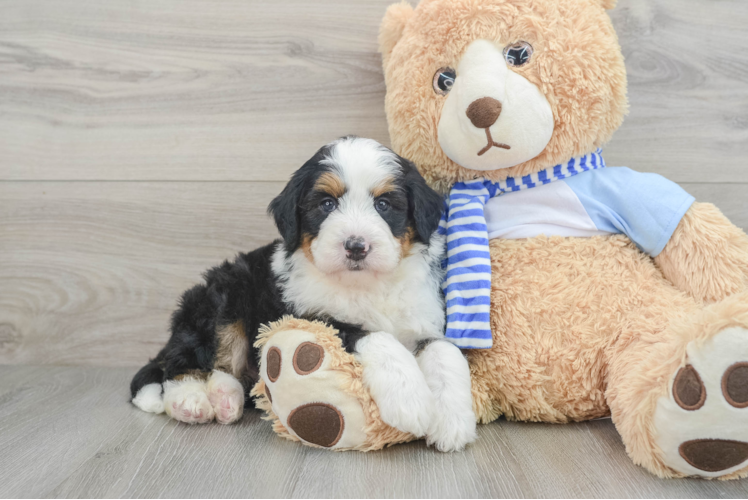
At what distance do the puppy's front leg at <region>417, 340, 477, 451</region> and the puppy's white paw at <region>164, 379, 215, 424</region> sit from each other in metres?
0.70

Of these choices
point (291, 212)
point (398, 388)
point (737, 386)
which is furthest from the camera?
point (291, 212)

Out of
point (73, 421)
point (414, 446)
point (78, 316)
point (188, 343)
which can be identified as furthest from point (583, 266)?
point (78, 316)

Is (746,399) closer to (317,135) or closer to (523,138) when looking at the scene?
(523,138)

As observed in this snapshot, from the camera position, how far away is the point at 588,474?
1.37m

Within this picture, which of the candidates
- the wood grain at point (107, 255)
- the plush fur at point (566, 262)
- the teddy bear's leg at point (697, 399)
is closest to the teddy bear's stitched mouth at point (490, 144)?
the plush fur at point (566, 262)

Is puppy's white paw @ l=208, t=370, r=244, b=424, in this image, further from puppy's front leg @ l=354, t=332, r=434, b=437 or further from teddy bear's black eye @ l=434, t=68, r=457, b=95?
teddy bear's black eye @ l=434, t=68, r=457, b=95

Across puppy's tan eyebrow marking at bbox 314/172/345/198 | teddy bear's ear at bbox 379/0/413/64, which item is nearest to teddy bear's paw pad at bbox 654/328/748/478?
puppy's tan eyebrow marking at bbox 314/172/345/198

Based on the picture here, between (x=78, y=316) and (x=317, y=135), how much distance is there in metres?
1.26

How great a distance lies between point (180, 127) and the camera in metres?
2.34

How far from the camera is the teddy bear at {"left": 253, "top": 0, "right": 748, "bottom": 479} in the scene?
5.01 feet

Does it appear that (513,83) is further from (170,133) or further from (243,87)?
(170,133)

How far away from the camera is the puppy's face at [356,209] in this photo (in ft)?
5.08

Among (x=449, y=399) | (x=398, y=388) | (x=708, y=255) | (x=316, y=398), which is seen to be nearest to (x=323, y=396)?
(x=316, y=398)

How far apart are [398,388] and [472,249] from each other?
1.65 ft
